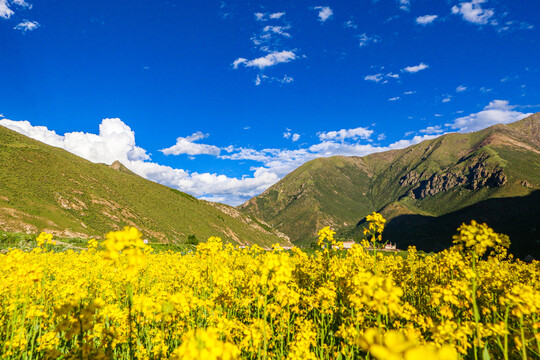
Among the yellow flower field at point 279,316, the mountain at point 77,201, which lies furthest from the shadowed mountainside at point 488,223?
the yellow flower field at point 279,316

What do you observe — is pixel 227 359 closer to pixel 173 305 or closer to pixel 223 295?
pixel 173 305

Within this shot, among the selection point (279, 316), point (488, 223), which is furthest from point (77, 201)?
point (488, 223)

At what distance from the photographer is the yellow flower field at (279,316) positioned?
9.87 feet

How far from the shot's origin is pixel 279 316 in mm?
6285

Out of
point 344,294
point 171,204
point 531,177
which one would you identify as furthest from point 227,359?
point 531,177

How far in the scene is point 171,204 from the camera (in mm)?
91188

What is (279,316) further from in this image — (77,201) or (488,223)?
(488,223)

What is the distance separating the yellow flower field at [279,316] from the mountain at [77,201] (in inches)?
2240

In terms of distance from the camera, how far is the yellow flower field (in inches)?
118

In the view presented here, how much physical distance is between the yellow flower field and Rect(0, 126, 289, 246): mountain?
56896mm

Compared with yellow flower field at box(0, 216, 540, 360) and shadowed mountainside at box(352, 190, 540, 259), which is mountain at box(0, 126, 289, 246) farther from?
shadowed mountainside at box(352, 190, 540, 259)

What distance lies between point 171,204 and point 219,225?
20585 millimetres

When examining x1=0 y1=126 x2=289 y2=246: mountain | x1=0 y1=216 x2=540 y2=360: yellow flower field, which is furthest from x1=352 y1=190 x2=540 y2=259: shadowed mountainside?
x1=0 y1=216 x2=540 y2=360: yellow flower field

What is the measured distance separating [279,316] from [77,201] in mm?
75616
